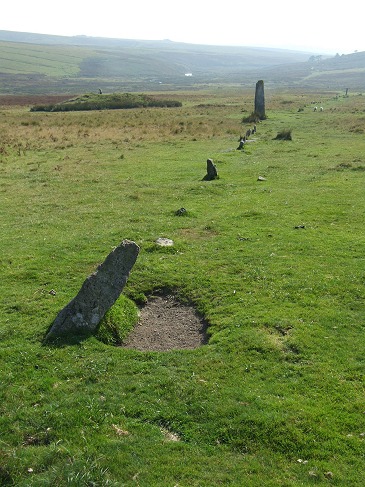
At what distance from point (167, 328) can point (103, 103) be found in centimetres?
7387

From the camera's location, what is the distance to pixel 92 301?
1245 cm

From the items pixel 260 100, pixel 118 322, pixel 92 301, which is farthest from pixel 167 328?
pixel 260 100

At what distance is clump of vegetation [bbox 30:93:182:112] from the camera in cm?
7669

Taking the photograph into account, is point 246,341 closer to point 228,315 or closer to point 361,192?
point 228,315

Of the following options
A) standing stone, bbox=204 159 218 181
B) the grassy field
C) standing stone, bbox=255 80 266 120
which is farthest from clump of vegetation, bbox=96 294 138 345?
standing stone, bbox=255 80 266 120

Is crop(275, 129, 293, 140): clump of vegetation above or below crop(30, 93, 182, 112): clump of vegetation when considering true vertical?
below

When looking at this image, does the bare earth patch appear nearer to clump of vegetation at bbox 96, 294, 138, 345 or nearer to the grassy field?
→ clump of vegetation at bbox 96, 294, 138, 345

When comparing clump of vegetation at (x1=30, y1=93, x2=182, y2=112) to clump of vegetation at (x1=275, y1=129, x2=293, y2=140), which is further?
clump of vegetation at (x1=30, y1=93, x2=182, y2=112)

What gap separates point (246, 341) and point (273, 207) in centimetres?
1297

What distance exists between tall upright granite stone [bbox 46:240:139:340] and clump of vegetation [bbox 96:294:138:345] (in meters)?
0.23

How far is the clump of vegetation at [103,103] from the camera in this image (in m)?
76.7

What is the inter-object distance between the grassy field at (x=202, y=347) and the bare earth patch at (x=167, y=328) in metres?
0.45

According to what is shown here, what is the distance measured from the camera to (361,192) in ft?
86.0

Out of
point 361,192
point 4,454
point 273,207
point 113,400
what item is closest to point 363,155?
point 361,192
